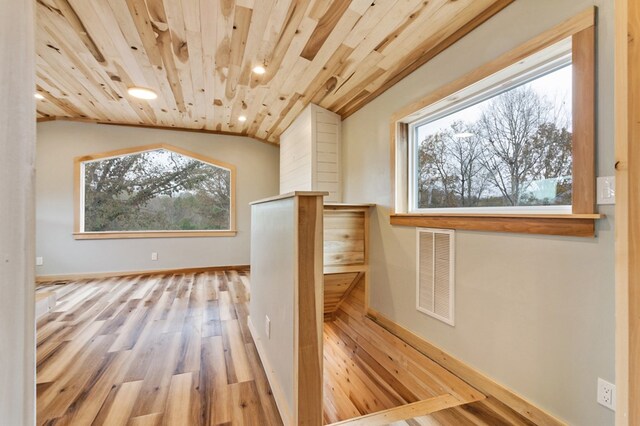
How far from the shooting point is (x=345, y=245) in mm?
2838

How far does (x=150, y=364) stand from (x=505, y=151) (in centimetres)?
274

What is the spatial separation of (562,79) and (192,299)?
383cm

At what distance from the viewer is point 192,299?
137 inches

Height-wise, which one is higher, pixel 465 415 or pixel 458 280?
pixel 458 280

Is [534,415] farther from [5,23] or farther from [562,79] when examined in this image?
[5,23]

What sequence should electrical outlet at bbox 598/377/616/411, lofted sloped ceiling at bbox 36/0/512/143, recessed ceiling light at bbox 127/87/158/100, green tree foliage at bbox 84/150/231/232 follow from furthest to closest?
1. green tree foliage at bbox 84/150/231/232
2. recessed ceiling light at bbox 127/87/158/100
3. lofted sloped ceiling at bbox 36/0/512/143
4. electrical outlet at bbox 598/377/616/411

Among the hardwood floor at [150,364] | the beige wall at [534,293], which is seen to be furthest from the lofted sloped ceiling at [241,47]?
the hardwood floor at [150,364]

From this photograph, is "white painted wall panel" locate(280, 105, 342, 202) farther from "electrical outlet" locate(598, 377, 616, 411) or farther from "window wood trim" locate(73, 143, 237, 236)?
"electrical outlet" locate(598, 377, 616, 411)

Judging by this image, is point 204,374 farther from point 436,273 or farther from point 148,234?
point 148,234

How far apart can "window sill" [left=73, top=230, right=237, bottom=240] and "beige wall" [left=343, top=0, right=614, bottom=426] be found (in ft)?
12.2

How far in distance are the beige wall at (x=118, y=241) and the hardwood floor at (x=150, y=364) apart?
1.16 m

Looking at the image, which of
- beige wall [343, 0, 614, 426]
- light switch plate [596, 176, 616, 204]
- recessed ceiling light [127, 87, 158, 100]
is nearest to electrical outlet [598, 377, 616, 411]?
beige wall [343, 0, 614, 426]

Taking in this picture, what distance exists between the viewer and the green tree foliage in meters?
4.62

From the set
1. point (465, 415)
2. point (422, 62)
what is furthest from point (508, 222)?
point (422, 62)
